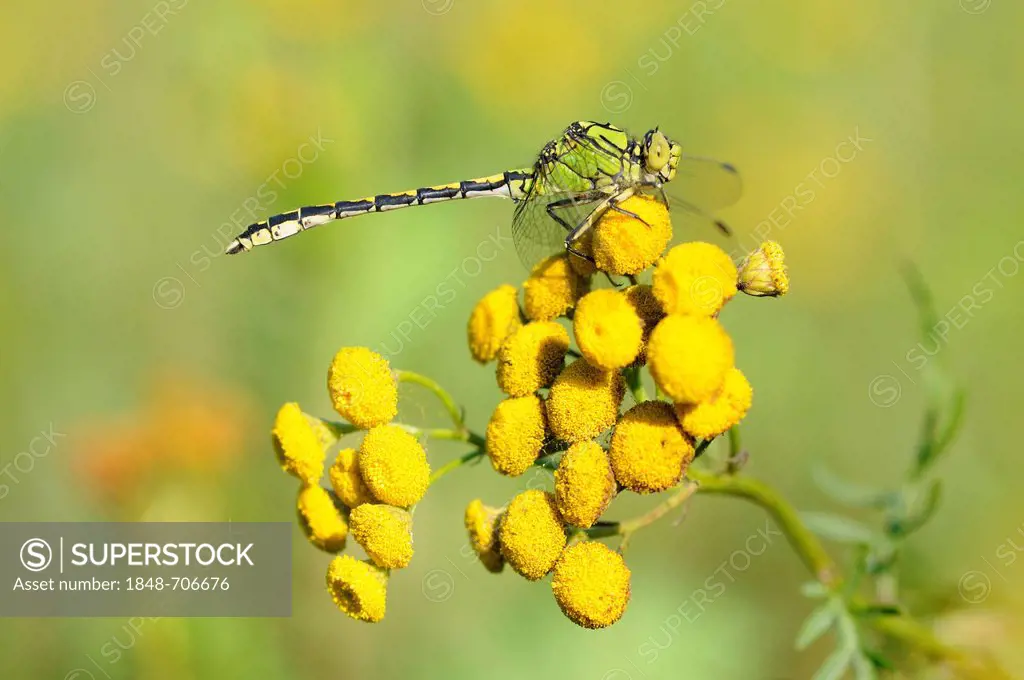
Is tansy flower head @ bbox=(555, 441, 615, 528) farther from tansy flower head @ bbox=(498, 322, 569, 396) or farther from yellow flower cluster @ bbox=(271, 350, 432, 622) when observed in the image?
yellow flower cluster @ bbox=(271, 350, 432, 622)

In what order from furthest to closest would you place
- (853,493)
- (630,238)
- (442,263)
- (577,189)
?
1. (442,263)
2. (853,493)
3. (577,189)
4. (630,238)

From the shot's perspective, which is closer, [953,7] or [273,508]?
[273,508]

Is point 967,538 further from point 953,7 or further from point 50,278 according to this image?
point 50,278

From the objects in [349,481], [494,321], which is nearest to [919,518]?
[494,321]

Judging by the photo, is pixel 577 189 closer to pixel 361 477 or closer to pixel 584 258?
pixel 584 258

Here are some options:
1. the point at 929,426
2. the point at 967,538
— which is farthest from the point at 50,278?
the point at 967,538

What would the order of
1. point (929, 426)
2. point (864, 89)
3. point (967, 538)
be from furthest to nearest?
point (864, 89)
point (967, 538)
point (929, 426)

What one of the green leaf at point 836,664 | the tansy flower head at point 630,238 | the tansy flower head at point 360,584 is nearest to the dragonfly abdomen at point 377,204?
the tansy flower head at point 630,238
